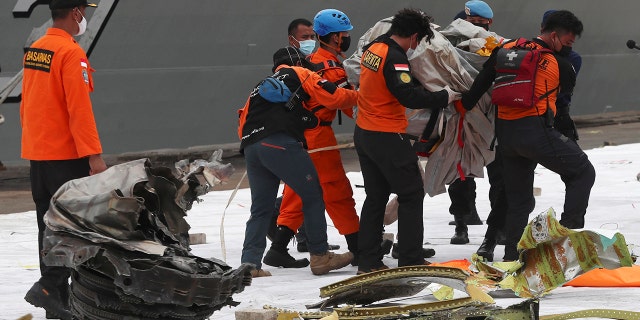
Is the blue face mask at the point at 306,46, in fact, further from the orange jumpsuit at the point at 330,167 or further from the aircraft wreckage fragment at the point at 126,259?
the aircraft wreckage fragment at the point at 126,259

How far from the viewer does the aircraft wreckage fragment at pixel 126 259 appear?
4582 millimetres

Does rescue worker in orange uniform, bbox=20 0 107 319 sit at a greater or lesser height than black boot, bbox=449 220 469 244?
greater

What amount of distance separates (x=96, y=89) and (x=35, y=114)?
335 inches

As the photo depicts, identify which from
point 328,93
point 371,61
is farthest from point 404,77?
point 328,93

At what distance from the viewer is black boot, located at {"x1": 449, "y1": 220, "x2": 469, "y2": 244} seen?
27.3ft

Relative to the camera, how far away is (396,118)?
6.82 m

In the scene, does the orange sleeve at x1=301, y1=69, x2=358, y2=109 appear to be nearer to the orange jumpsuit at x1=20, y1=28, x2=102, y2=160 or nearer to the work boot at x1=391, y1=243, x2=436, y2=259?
the work boot at x1=391, y1=243, x2=436, y2=259

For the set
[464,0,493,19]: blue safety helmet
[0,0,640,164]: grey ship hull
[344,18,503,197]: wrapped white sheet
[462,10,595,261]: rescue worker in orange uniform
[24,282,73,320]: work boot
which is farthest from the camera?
[0,0,640,164]: grey ship hull

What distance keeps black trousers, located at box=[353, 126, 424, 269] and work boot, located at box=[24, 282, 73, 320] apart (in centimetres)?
200

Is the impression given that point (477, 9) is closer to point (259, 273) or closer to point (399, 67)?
point (399, 67)

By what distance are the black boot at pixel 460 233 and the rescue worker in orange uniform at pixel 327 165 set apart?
3.31 feet

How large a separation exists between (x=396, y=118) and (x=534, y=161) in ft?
3.08

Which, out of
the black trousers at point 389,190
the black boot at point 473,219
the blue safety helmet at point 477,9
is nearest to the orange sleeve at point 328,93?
the black trousers at point 389,190

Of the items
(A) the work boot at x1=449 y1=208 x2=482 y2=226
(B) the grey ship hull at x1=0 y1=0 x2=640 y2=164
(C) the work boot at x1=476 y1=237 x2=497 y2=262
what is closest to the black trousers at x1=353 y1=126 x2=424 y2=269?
(C) the work boot at x1=476 y1=237 x2=497 y2=262
